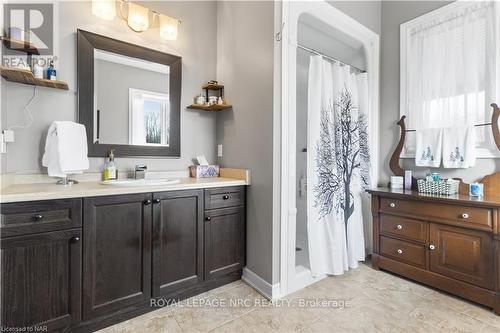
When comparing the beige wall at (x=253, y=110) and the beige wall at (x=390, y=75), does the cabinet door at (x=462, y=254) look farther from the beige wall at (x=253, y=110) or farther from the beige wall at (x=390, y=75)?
the beige wall at (x=253, y=110)

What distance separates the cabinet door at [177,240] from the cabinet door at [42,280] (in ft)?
1.52

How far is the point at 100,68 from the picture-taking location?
6.34 ft

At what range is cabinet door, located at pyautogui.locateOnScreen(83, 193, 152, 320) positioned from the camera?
4.76ft

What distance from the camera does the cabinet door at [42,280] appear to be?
4.05 ft

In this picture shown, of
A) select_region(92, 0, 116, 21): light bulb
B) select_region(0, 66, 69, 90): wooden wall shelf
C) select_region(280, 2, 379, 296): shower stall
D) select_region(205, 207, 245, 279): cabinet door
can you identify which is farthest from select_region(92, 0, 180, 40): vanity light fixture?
select_region(205, 207, 245, 279): cabinet door

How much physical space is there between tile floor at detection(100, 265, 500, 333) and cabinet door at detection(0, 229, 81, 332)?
32 cm

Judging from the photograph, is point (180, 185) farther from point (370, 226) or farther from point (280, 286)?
point (370, 226)

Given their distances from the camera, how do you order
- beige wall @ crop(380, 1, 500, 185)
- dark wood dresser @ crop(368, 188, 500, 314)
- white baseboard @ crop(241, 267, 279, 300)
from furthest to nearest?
beige wall @ crop(380, 1, 500, 185) → white baseboard @ crop(241, 267, 279, 300) → dark wood dresser @ crop(368, 188, 500, 314)

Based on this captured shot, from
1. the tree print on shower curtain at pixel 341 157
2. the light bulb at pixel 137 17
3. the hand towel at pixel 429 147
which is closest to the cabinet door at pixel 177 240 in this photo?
the tree print on shower curtain at pixel 341 157

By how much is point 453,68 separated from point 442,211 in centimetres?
132

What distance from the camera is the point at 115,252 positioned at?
1539mm

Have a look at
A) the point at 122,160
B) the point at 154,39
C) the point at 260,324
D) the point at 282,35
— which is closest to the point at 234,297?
the point at 260,324

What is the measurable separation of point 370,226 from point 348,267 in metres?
0.57

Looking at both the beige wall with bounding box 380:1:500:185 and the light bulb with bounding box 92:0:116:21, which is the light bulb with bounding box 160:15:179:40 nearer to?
the light bulb with bounding box 92:0:116:21
